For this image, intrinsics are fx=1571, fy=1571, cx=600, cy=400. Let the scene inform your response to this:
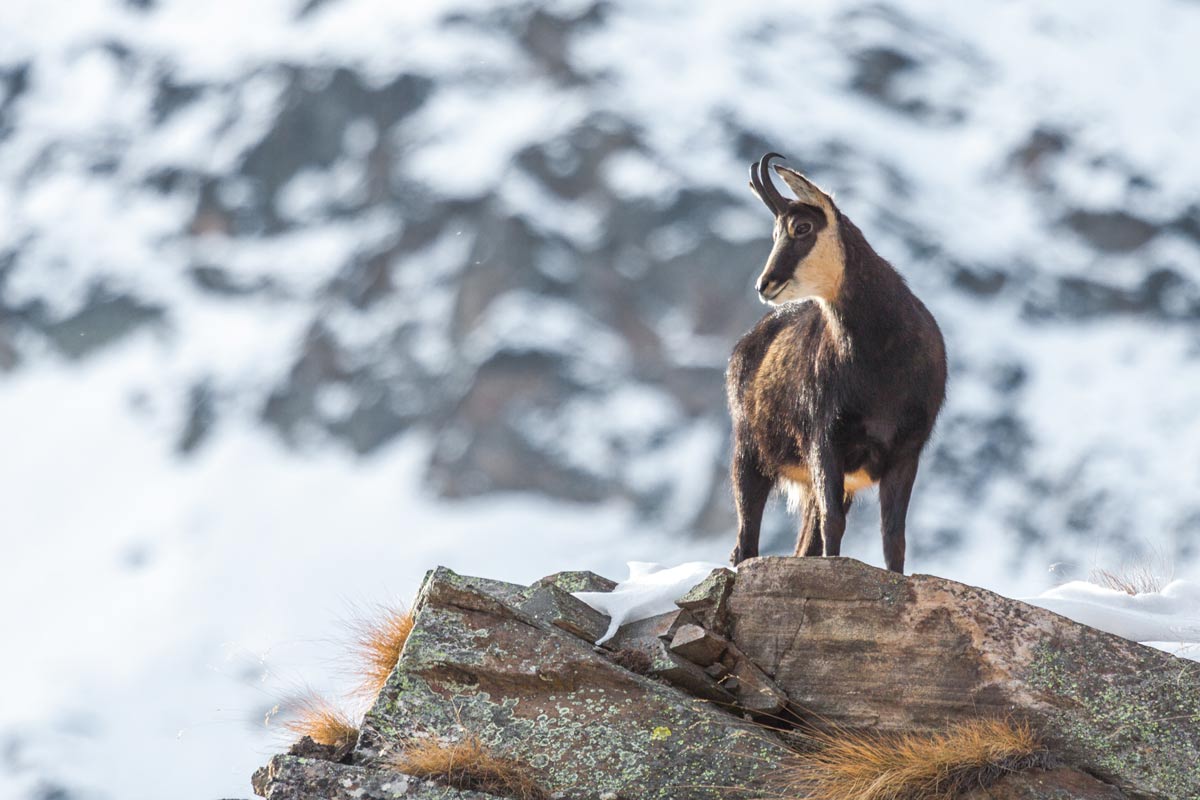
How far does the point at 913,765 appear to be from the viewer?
7.50m

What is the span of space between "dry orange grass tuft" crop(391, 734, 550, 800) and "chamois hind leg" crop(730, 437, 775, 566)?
10.8 ft

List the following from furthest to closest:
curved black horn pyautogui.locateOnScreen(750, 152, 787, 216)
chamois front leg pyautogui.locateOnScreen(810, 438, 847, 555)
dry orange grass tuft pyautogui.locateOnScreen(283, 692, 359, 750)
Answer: curved black horn pyautogui.locateOnScreen(750, 152, 787, 216) < chamois front leg pyautogui.locateOnScreen(810, 438, 847, 555) < dry orange grass tuft pyautogui.locateOnScreen(283, 692, 359, 750)

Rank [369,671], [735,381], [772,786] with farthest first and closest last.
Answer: [735,381]
[369,671]
[772,786]

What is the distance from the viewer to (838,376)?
9617 millimetres

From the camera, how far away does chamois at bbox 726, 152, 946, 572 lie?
956 cm

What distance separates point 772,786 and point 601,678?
1.14 meters

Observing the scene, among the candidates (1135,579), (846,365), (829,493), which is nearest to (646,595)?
(829,493)

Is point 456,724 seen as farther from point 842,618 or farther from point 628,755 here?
point 842,618

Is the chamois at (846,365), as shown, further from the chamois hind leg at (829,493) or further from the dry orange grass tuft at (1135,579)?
the dry orange grass tuft at (1135,579)

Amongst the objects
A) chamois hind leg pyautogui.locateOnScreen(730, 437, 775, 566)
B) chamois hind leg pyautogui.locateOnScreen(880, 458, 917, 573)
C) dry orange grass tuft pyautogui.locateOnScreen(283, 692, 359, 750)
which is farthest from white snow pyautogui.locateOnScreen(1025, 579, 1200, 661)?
dry orange grass tuft pyautogui.locateOnScreen(283, 692, 359, 750)

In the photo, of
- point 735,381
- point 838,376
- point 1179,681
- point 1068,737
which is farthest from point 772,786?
point 735,381

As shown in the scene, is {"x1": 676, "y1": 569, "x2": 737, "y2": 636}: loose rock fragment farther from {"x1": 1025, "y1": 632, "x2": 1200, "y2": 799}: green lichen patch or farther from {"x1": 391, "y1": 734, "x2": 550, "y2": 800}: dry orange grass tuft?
{"x1": 1025, "y1": 632, "x2": 1200, "y2": 799}: green lichen patch

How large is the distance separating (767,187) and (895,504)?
7.06ft

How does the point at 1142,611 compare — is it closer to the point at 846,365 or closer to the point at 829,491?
the point at 829,491
